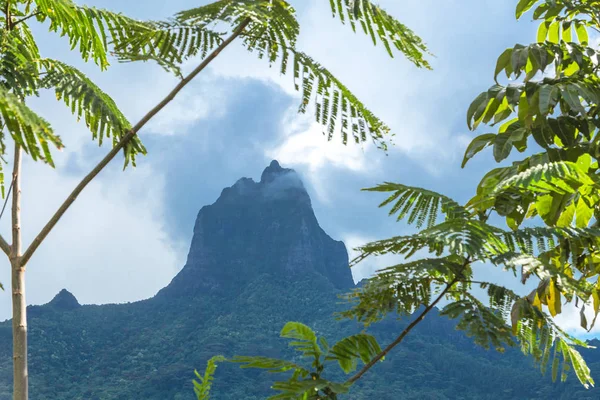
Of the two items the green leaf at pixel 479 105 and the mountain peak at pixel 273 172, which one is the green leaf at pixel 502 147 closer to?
the green leaf at pixel 479 105

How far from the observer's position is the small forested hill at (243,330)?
37.3 m

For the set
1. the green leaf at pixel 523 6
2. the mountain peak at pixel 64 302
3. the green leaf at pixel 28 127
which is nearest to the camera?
the green leaf at pixel 28 127

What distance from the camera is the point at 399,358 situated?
4019cm

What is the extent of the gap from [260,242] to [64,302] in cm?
1588

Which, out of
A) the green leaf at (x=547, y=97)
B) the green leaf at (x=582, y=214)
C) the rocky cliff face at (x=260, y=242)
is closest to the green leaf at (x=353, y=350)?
the green leaf at (x=547, y=97)

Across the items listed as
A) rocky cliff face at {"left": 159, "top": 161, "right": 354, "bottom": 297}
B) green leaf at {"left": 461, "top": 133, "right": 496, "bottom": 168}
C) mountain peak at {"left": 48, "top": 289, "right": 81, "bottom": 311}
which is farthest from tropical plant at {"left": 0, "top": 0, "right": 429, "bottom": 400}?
rocky cliff face at {"left": 159, "top": 161, "right": 354, "bottom": 297}

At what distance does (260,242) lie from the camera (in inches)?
2192

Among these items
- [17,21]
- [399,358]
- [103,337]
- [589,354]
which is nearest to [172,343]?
[103,337]

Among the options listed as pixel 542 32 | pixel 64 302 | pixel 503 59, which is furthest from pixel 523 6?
pixel 64 302

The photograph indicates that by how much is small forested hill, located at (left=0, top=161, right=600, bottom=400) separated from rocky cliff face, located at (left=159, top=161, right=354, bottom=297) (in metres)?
0.08

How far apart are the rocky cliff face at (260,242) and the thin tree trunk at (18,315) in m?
49.6

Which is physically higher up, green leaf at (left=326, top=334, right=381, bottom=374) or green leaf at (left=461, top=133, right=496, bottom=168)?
green leaf at (left=461, top=133, right=496, bottom=168)

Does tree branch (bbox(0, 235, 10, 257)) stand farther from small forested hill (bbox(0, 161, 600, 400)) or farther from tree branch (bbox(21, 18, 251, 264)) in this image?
small forested hill (bbox(0, 161, 600, 400))

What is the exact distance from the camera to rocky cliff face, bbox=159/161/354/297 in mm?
52125
